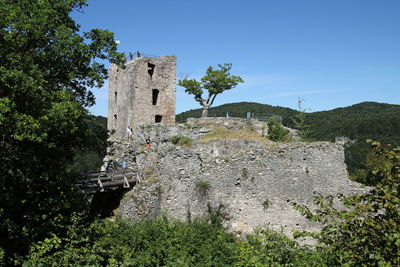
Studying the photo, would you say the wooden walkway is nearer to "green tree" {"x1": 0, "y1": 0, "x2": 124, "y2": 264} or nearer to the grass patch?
"green tree" {"x1": 0, "y1": 0, "x2": 124, "y2": 264}

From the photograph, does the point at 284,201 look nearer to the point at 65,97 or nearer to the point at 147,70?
the point at 65,97

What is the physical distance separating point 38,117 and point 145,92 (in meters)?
17.9

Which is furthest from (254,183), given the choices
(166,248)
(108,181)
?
(108,181)

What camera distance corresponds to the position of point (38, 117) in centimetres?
882

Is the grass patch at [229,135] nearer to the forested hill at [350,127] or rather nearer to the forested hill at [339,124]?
the forested hill at [350,127]

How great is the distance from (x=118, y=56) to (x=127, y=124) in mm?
14782

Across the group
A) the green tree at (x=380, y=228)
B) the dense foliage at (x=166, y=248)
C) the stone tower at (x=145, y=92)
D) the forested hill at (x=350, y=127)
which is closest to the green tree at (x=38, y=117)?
the dense foliage at (x=166, y=248)

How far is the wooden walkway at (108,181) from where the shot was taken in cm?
1434

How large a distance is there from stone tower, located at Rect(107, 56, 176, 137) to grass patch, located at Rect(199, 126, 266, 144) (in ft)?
30.1

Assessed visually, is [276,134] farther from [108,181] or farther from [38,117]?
[38,117]

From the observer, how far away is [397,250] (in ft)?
15.1

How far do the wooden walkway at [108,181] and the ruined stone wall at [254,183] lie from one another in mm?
1867

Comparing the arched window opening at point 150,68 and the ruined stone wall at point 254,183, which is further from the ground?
the arched window opening at point 150,68

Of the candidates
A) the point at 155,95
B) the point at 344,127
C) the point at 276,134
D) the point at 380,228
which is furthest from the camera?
the point at 344,127
